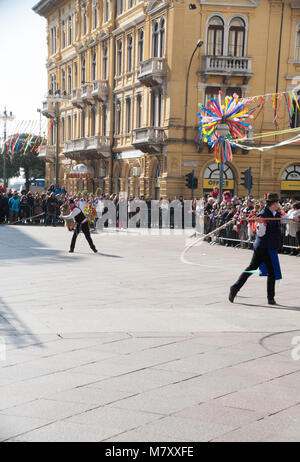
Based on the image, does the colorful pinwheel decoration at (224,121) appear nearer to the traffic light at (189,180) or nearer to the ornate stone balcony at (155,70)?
the traffic light at (189,180)

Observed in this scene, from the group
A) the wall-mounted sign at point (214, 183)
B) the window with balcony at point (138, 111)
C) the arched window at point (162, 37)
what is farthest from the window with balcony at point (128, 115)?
the wall-mounted sign at point (214, 183)

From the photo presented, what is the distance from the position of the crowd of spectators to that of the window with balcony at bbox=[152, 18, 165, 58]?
978 centimetres

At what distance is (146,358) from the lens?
6.32m

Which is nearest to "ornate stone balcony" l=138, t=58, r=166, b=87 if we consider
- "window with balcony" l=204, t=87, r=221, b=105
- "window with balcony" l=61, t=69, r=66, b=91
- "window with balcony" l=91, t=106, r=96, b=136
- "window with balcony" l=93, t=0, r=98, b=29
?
"window with balcony" l=204, t=87, r=221, b=105

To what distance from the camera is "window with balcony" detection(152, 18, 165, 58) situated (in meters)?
34.6

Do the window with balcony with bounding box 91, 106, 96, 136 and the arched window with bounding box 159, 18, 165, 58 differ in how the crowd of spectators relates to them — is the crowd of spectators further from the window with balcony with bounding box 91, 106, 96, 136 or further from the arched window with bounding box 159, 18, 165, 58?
the window with balcony with bounding box 91, 106, 96, 136

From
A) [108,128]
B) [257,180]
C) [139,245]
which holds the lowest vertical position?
[139,245]

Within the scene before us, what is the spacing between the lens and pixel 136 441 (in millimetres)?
4223

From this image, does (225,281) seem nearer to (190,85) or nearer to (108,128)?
(190,85)

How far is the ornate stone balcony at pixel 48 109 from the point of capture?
53.9 m

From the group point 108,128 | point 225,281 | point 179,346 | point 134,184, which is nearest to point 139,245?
point 225,281

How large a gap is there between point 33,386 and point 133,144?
3169 cm

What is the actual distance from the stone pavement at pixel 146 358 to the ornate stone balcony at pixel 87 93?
3340 centimetres
